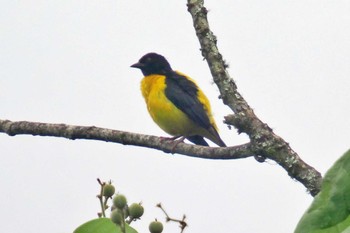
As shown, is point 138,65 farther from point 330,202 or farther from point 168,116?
point 330,202

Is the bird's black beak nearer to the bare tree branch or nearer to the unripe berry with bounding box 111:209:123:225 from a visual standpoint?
the bare tree branch

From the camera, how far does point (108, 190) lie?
2045 mm

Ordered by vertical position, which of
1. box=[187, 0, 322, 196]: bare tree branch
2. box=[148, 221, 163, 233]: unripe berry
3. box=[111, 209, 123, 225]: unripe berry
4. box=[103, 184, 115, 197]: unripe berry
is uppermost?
box=[187, 0, 322, 196]: bare tree branch

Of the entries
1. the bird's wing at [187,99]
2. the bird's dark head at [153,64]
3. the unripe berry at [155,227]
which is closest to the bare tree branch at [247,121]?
the unripe berry at [155,227]

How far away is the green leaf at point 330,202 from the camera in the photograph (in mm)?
592

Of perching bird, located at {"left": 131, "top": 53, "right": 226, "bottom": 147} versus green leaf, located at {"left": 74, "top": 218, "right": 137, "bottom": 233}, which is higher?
perching bird, located at {"left": 131, "top": 53, "right": 226, "bottom": 147}

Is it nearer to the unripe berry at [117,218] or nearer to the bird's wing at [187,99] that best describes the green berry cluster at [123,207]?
the unripe berry at [117,218]

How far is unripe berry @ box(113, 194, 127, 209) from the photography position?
1.78 m

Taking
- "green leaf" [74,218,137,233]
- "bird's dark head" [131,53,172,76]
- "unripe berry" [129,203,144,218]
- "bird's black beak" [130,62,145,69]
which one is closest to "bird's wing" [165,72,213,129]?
"bird's dark head" [131,53,172,76]

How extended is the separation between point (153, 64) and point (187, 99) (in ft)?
4.00

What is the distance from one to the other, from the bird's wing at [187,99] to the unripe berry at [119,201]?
5.91 meters

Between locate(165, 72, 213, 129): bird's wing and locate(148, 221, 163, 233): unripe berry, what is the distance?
5868 millimetres

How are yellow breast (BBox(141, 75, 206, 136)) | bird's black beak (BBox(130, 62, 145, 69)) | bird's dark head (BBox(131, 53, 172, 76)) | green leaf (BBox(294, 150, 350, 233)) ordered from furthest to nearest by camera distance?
bird's black beak (BBox(130, 62, 145, 69)) → bird's dark head (BBox(131, 53, 172, 76)) → yellow breast (BBox(141, 75, 206, 136)) → green leaf (BBox(294, 150, 350, 233))

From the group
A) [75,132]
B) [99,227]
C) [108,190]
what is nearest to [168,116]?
[75,132]
